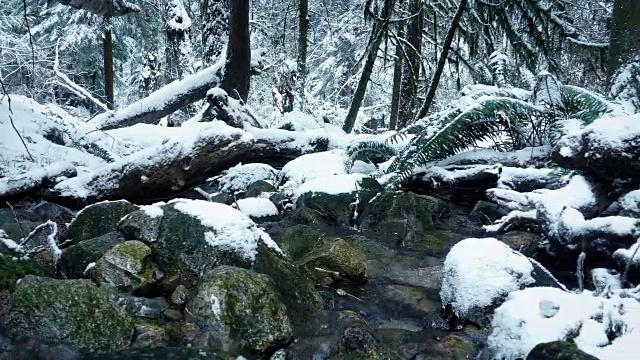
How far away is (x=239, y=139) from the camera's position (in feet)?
17.0

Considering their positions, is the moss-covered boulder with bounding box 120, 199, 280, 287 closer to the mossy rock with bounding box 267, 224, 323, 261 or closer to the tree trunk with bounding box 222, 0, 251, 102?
the mossy rock with bounding box 267, 224, 323, 261

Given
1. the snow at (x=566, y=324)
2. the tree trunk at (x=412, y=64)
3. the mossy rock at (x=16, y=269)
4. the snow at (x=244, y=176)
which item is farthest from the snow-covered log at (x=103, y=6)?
the snow at (x=566, y=324)

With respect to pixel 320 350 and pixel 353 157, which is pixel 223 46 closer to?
pixel 353 157

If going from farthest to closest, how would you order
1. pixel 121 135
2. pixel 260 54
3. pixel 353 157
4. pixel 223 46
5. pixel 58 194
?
pixel 223 46, pixel 260 54, pixel 121 135, pixel 353 157, pixel 58 194

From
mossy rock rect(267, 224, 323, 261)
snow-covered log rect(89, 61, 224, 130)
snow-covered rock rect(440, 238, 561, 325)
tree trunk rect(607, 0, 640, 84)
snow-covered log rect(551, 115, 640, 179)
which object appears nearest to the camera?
snow-covered rock rect(440, 238, 561, 325)

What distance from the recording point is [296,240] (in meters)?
4.14

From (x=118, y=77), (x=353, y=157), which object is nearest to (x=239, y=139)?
(x=353, y=157)

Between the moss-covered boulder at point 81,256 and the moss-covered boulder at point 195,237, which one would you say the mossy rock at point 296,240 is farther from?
the moss-covered boulder at point 81,256

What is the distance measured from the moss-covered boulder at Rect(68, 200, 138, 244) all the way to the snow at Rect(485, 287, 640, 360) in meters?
2.62

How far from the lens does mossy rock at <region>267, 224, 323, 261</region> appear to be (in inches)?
159

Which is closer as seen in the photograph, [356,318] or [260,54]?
[356,318]

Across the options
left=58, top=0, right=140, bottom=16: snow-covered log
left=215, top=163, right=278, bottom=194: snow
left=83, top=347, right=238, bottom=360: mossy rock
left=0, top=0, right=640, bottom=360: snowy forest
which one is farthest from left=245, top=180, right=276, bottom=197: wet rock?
left=83, top=347, right=238, bottom=360: mossy rock

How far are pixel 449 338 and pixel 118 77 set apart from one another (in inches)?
747

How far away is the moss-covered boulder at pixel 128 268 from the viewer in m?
3.05
